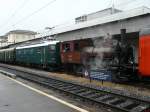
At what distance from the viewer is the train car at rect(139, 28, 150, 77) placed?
50.9 feet

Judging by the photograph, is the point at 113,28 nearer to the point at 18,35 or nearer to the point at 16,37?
the point at 16,37

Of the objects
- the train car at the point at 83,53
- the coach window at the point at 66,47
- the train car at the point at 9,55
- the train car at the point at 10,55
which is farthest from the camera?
the train car at the point at 9,55

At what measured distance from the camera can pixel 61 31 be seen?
156 ft

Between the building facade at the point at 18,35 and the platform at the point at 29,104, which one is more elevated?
the building facade at the point at 18,35

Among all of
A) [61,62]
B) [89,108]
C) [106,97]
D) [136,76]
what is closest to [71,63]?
[61,62]

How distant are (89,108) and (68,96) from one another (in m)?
3.13

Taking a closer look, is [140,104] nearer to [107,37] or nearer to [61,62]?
[107,37]

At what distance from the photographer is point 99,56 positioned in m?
21.7

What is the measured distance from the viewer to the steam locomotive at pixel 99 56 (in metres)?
16.2

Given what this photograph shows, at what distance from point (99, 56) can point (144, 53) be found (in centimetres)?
608

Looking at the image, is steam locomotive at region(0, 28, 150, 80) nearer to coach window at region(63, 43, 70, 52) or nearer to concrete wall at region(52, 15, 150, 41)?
coach window at region(63, 43, 70, 52)

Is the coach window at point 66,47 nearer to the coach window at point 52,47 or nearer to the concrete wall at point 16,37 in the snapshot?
the coach window at point 52,47

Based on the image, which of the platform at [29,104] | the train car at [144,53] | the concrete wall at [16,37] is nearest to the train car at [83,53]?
the train car at [144,53]

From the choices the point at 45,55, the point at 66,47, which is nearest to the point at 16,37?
the point at 45,55
